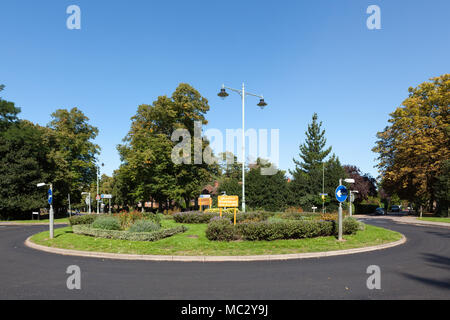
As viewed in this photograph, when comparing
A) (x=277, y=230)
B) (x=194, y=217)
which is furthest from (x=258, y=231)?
Answer: (x=194, y=217)

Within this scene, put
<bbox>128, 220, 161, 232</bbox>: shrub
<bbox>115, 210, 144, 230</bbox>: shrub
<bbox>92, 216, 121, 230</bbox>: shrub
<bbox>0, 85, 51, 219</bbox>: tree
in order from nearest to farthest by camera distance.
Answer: <bbox>128, 220, 161, 232</bbox>: shrub < <bbox>92, 216, 121, 230</bbox>: shrub < <bbox>115, 210, 144, 230</bbox>: shrub < <bbox>0, 85, 51, 219</bbox>: tree

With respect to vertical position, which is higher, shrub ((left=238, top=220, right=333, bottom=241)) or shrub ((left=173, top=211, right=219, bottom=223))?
shrub ((left=238, top=220, right=333, bottom=241))

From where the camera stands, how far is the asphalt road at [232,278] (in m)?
6.02

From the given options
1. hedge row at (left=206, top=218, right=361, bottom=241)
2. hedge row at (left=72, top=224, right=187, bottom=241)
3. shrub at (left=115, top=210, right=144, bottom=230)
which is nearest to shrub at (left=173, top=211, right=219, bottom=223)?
shrub at (left=115, top=210, right=144, bottom=230)

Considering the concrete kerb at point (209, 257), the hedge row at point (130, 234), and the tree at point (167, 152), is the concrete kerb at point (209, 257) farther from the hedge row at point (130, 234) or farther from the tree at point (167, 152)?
the tree at point (167, 152)

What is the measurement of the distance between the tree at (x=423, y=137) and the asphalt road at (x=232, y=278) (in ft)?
97.5

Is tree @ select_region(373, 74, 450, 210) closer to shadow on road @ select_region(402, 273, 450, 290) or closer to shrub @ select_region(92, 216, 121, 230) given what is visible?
shadow on road @ select_region(402, 273, 450, 290)

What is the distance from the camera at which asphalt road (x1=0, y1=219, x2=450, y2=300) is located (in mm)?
6020

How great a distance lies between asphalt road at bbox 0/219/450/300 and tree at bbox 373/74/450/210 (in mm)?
29712

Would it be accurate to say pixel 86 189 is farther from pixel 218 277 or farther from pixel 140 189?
pixel 218 277

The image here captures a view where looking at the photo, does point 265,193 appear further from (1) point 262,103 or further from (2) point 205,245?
(2) point 205,245

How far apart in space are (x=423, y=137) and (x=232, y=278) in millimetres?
37396

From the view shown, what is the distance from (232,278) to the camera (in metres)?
7.31

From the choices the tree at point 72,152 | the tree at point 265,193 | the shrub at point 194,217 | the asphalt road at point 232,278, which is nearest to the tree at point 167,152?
the tree at point 265,193
